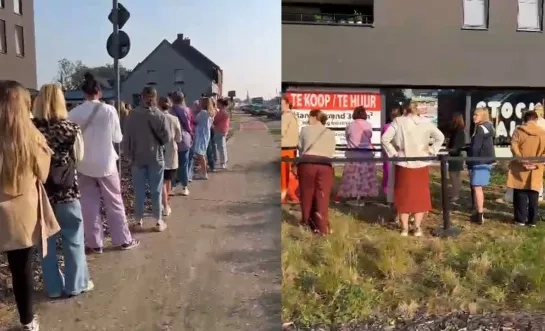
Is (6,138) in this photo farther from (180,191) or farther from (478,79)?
(478,79)

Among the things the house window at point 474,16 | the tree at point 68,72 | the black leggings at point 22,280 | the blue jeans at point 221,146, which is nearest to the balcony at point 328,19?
the house window at point 474,16

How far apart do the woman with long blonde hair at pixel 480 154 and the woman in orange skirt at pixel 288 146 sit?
648mm

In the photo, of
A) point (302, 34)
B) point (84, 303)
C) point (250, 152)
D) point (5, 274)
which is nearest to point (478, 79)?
point (302, 34)

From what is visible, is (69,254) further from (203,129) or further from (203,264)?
(203,129)

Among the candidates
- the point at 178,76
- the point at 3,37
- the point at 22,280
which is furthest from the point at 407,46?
the point at 22,280

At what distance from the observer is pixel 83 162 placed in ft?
5.83

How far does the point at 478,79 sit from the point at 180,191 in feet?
3.49

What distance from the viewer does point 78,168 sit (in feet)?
5.83

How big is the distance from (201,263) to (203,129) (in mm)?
416

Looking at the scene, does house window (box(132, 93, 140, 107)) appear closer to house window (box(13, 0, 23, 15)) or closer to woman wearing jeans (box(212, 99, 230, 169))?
woman wearing jeans (box(212, 99, 230, 169))

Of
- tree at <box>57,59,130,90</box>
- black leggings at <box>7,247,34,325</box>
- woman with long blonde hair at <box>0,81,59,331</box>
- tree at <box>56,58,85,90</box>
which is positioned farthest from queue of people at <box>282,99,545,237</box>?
black leggings at <box>7,247,34,325</box>

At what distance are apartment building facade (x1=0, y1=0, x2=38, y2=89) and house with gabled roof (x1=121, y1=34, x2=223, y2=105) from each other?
27 cm

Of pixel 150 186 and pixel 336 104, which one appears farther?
pixel 336 104

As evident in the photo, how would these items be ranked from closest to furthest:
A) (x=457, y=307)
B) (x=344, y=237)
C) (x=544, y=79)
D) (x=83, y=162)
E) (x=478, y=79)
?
(x=83, y=162) < (x=478, y=79) < (x=544, y=79) < (x=344, y=237) < (x=457, y=307)
